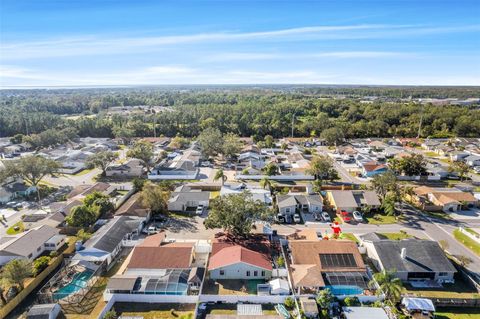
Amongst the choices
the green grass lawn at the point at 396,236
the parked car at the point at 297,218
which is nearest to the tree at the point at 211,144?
the parked car at the point at 297,218

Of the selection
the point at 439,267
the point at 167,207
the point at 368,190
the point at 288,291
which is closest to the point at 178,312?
the point at 288,291

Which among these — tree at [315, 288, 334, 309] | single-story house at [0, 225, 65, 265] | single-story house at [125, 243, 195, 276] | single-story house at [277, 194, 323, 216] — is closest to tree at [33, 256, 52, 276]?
single-story house at [0, 225, 65, 265]

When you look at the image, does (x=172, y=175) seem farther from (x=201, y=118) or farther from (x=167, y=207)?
(x=201, y=118)

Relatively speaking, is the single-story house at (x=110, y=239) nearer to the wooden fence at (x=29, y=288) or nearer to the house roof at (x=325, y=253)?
the wooden fence at (x=29, y=288)

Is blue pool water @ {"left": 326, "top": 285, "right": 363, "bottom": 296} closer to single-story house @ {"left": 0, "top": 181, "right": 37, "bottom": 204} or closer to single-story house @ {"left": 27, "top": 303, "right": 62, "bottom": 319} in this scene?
single-story house @ {"left": 27, "top": 303, "right": 62, "bottom": 319}

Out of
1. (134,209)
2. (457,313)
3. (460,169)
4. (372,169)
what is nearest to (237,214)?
(134,209)
